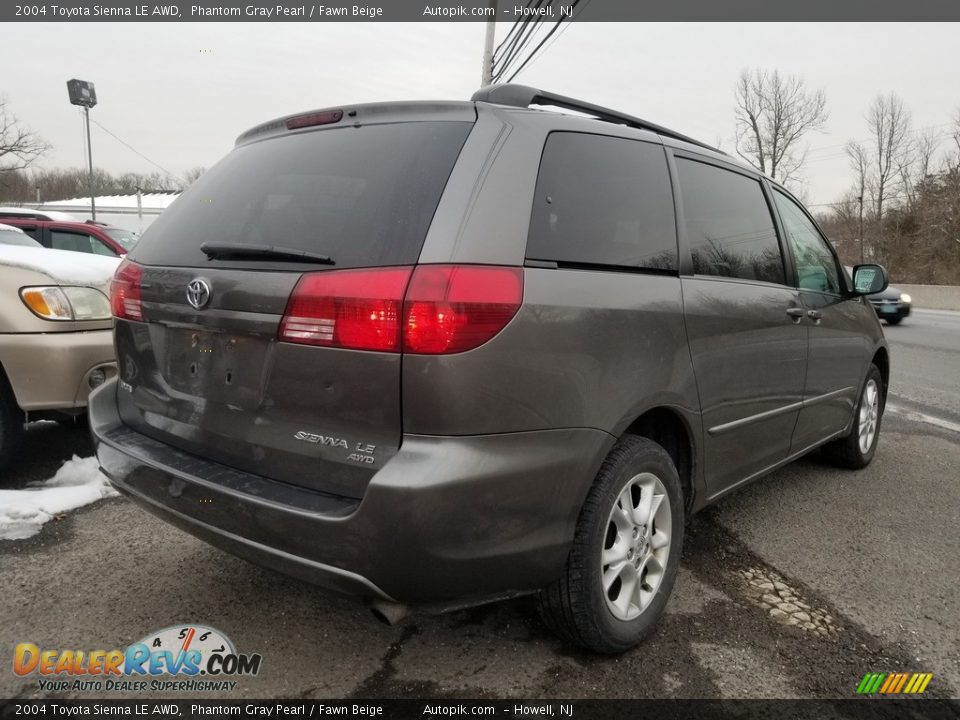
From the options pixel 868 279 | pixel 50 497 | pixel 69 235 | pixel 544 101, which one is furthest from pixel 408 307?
pixel 69 235

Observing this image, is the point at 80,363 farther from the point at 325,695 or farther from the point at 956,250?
the point at 956,250

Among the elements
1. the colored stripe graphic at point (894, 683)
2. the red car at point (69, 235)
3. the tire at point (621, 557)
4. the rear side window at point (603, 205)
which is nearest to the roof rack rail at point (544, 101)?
the rear side window at point (603, 205)

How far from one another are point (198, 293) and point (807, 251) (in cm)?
309

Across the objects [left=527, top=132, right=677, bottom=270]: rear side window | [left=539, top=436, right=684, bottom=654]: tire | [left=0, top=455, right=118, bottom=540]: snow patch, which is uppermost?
[left=527, top=132, right=677, bottom=270]: rear side window

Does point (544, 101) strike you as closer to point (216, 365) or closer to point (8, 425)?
point (216, 365)

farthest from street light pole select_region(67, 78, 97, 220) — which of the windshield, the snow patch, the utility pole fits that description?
the snow patch

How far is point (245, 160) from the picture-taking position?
2.50m

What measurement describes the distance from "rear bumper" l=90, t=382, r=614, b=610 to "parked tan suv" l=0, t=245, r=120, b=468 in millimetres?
1654

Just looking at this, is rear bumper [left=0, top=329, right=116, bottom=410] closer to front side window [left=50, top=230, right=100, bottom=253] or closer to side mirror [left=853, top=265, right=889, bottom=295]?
side mirror [left=853, top=265, right=889, bottom=295]

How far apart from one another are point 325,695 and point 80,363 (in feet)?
7.33

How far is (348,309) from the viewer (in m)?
1.77

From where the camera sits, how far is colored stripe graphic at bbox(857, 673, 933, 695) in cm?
210

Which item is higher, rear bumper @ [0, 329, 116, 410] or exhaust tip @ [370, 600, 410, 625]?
rear bumper @ [0, 329, 116, 410]

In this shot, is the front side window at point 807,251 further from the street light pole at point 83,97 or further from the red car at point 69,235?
the street light pole at point 83,97
